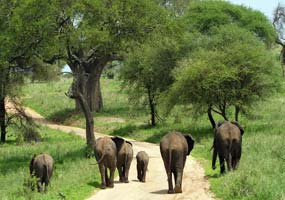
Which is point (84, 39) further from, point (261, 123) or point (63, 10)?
point (261, 123)

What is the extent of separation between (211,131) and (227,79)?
4030 millimetres

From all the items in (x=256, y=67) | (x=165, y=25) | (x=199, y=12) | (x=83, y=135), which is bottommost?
(x=83, y=135)

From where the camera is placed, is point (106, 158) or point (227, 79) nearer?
point (106, 158)

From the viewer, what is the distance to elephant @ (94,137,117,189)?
19.0 m

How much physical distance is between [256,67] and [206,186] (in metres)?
17.0

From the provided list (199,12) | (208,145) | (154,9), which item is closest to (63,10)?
(154,9)

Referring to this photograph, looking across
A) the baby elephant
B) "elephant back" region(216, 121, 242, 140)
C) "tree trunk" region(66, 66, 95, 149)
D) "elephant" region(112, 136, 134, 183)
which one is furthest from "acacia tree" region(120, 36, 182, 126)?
"elephant back" region(216, 121, 242, 140)

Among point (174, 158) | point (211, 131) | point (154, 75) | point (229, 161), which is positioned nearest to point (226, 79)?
point (211, 131)

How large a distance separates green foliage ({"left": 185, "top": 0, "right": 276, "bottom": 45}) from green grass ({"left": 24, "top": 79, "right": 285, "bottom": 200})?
21.0ft

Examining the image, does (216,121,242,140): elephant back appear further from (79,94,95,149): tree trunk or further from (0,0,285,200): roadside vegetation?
(79,94,95,149): tree trunk

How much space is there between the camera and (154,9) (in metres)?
29.0

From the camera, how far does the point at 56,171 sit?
23500 millimetres

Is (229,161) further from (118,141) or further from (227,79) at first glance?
(227,79)

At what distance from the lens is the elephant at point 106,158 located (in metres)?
19.0
